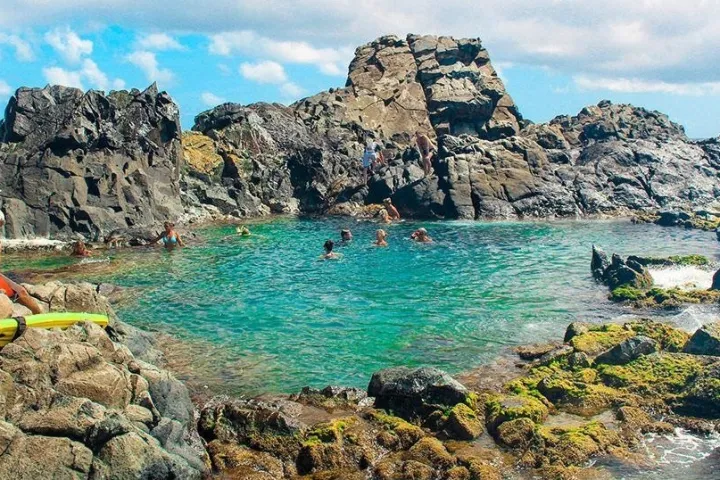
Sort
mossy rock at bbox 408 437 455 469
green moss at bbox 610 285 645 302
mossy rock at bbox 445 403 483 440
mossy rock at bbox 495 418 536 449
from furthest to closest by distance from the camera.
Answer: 1. green moss at bbox 610 285 645 302
2. mossy rock at bbox 445 403 483 440
3. mossy rock at bbox 495 418 536 449
4. mossy rock at bbox 408 437 455 469

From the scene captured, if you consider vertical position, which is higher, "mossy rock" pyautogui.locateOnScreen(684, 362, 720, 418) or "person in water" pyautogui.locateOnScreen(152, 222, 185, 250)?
"person in water" pyautogui.locateOnScreen(152, 222, 185, 250)

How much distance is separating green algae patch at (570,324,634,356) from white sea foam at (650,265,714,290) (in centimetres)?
1129

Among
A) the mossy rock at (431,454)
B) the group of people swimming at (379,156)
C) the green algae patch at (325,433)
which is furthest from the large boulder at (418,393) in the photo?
the group of people swimming at (379,156)

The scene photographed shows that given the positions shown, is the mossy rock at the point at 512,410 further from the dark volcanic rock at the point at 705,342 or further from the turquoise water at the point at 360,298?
the dark volcanic rock at the point at 705,342

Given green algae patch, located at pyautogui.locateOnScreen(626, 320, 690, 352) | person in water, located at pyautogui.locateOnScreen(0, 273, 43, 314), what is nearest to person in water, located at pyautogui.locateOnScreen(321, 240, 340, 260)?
green algae patch, located at pyautogui.locateOnScreen(626, 320, 690, 352)

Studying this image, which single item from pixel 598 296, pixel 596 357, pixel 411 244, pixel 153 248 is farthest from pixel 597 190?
pixel 596 357

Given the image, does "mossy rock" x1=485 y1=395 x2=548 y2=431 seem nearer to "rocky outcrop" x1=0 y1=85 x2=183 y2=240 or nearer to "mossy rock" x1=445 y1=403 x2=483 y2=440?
"mossy rock" x1=445 y1=403 x2=483 y2=440

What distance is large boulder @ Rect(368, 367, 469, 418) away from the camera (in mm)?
18344

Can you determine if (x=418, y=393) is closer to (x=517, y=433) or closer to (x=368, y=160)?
(x=517, y=433)

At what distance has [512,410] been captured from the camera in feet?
58.5

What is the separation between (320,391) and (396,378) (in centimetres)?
247

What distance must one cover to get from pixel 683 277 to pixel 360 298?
60.2ft

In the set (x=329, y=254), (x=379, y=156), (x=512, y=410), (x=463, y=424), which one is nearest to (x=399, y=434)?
(x=463, y=424)

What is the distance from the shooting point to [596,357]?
72.5 ft
